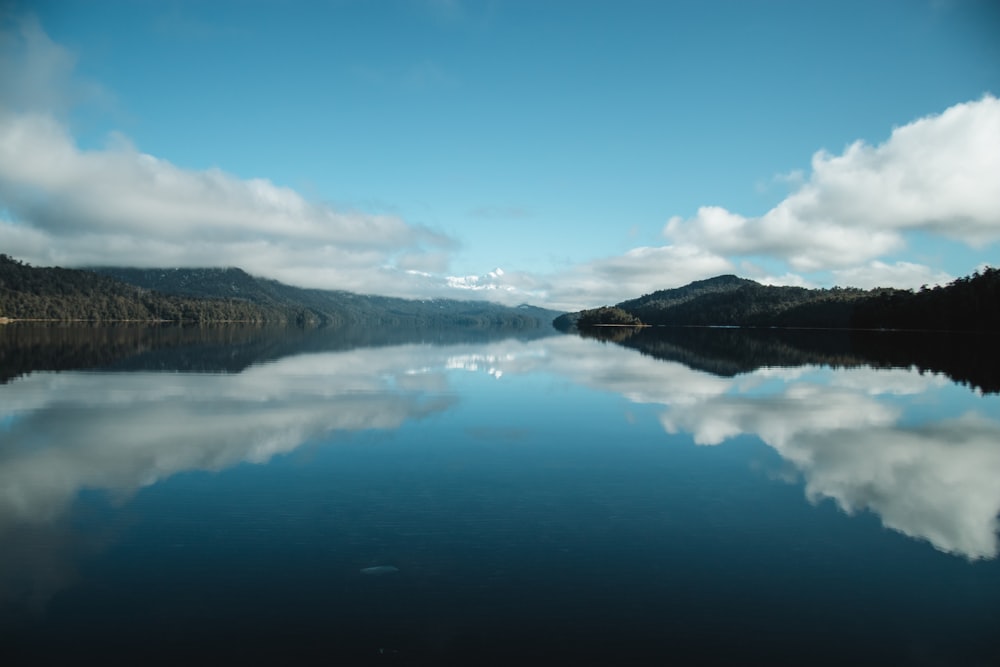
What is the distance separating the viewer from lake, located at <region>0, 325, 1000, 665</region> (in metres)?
8.13

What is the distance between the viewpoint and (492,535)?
38.3 ft

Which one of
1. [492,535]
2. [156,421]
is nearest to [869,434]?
[492,535]

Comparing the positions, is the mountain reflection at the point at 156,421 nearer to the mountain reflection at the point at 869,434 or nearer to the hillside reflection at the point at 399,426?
the hillside reflection at the point at 399,426

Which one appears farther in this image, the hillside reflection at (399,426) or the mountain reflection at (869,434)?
the mountain reflection at (869,434)

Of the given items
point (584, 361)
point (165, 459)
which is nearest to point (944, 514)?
point (165, 459)

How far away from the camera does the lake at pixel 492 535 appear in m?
8.13

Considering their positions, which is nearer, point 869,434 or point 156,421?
point 156,421

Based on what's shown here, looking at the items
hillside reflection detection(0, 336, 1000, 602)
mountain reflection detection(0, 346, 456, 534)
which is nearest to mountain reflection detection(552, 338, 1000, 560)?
hillside reflection detection(0, 336, 1000, 602)

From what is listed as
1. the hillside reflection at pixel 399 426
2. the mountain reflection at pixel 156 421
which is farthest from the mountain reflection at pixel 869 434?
the mountain reflection at pixel 156 421

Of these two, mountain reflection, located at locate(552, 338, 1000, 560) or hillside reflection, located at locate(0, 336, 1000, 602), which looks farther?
mountain reflection, located at locate(552, 338, 1000, 560)

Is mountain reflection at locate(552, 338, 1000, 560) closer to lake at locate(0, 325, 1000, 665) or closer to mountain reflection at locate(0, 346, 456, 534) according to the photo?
lake at locate(0, 325, 1000, 665)

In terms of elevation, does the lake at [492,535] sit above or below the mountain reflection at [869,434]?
below

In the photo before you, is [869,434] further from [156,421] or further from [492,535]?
[156,421]

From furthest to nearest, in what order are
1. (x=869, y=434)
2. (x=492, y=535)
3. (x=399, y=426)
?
(x=399, y=426)
(x=869, y=434)
(x=492, y=535)
